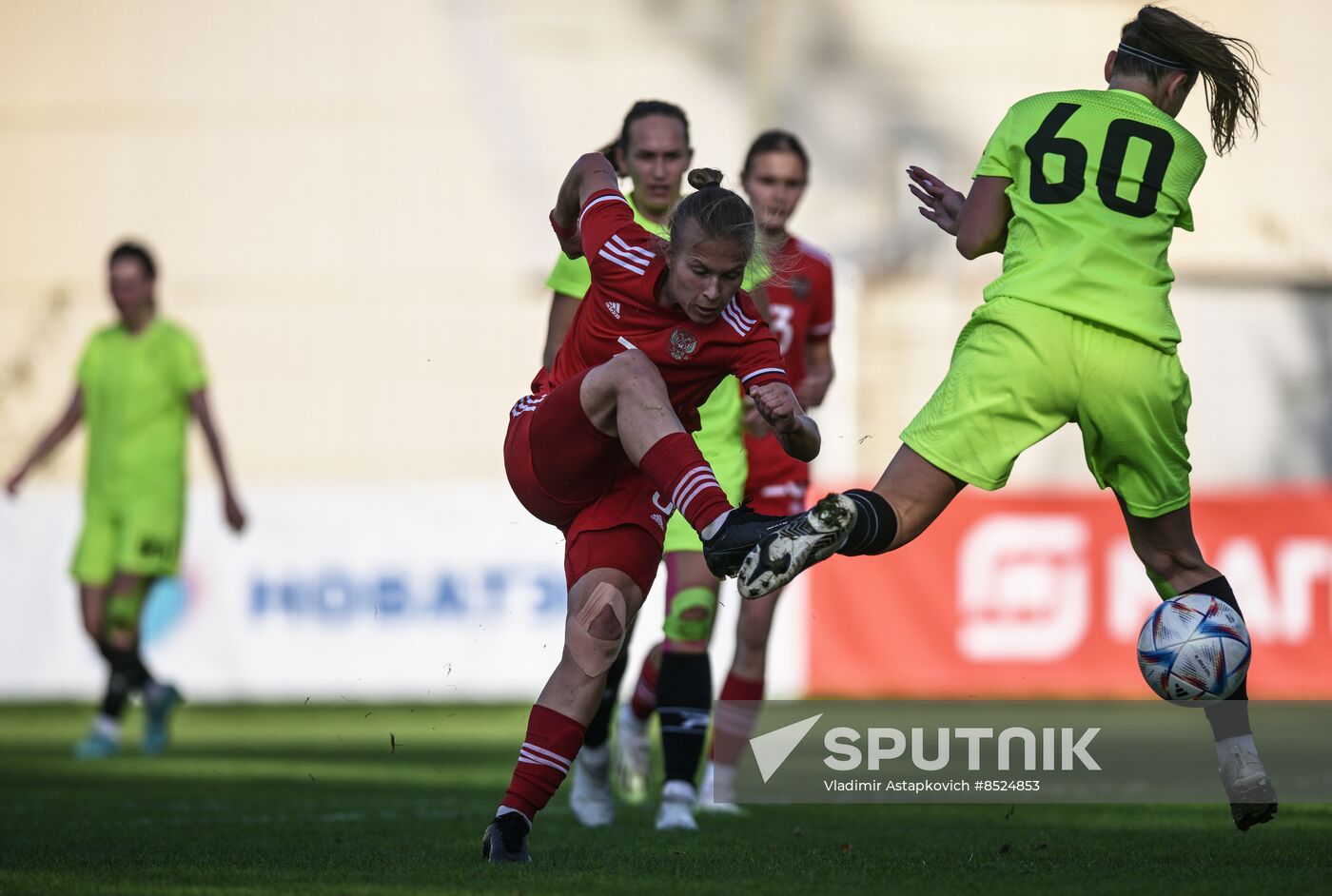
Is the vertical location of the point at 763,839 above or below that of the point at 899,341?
below

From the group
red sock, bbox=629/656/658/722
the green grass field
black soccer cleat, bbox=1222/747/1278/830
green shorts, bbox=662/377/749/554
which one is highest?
green shorts, bbox=662/377/749/554

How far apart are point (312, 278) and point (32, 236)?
256cm

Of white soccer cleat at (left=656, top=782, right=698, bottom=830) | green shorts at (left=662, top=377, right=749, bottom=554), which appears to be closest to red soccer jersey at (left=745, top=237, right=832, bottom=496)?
green shorts at (left=662, top=377, right=749, bottom=554)

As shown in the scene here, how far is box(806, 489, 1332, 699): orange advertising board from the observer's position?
40.9 ft

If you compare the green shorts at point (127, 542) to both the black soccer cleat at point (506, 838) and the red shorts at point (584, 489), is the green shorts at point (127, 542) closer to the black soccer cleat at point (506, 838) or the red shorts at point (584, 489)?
the red shorts at point (584, 489)

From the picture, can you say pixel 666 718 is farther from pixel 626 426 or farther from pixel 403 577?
pixel 403 577

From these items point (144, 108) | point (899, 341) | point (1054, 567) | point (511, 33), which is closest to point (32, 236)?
point (144, 108)

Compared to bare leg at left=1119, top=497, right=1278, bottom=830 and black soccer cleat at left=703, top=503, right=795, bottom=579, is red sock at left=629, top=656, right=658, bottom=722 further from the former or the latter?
black soccer cleat at left=703, top=503, right=795, bottom=579

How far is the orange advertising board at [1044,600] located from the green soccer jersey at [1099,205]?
7.57 metres

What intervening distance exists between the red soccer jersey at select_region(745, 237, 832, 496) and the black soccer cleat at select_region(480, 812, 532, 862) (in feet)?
8.11

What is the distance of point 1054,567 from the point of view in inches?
500

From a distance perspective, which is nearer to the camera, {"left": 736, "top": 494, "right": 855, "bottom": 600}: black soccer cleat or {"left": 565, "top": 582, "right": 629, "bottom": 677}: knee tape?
{"left": 736, "top": 494, "right": 855, "bottom": 600}: black soccer cleat

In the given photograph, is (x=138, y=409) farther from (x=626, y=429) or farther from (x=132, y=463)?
(x=626, y=429)

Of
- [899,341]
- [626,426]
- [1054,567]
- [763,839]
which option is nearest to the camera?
[626,426]
